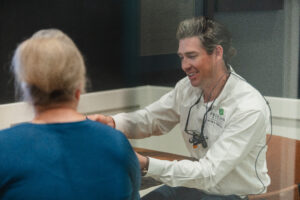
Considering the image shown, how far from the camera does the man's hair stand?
1062 mm

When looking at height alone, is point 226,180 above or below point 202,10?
below

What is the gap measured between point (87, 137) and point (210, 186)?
41 cm

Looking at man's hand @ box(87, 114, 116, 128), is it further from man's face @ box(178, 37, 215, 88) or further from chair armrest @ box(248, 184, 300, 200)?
chair armrest @ box(248, 184, 300, 200)

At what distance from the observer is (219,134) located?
1103mm

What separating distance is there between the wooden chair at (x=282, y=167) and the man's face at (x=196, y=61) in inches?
8.0

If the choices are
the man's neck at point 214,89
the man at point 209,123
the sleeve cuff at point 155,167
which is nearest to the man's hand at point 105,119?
the man at point 209,123

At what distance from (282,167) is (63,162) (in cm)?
69

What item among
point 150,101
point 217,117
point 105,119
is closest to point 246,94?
point 217,117

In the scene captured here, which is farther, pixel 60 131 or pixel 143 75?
pixel 143 75

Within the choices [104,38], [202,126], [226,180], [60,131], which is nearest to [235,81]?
[202,126]

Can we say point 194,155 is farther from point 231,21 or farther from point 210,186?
point 231,21

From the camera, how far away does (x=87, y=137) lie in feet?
2.77

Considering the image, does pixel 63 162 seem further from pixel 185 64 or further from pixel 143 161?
pixel 185 64

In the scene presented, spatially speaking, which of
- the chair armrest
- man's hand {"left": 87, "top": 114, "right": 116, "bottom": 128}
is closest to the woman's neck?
man's hand {"left": 87, "top": 114, "right": 116, "bottom": 128}
